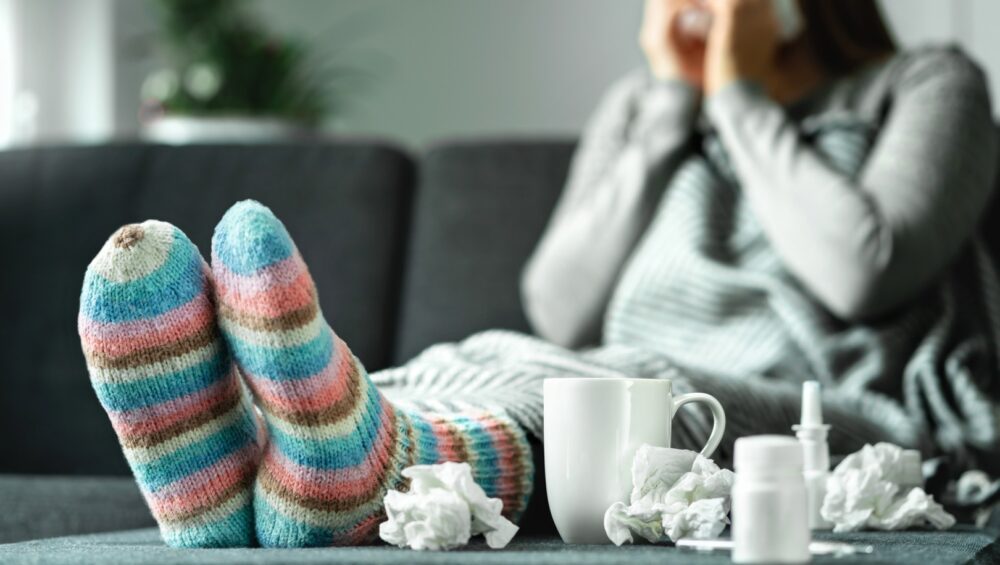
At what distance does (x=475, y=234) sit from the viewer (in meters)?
1.69

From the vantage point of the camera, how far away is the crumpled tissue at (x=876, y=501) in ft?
2.84

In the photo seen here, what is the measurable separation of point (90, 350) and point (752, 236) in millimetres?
869

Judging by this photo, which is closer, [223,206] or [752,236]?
[752,236]

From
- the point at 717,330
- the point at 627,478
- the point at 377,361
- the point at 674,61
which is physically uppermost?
the point at 674,61

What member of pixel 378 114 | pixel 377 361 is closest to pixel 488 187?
pixel 377 361

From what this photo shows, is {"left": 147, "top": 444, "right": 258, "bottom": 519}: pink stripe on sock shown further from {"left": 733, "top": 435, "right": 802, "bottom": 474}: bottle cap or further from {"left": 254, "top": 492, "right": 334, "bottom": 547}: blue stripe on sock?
{"left": 733, "top": 435, "right": 802, "bottom": 474}: bottle cap

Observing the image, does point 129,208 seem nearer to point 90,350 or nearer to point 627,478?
point 90,350

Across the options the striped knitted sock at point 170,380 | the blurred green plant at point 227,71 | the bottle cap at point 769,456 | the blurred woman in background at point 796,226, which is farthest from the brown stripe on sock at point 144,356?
the blurred green plant at point 227,71

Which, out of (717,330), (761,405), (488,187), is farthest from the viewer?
(488,187)

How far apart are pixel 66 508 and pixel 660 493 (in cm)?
67

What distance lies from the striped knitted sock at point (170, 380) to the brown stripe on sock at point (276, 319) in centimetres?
3

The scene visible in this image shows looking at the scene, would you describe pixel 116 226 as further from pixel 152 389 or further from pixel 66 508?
pixel 152 389

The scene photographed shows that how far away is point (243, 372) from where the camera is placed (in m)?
0.72

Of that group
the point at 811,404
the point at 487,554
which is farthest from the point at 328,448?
the point at 811,404
